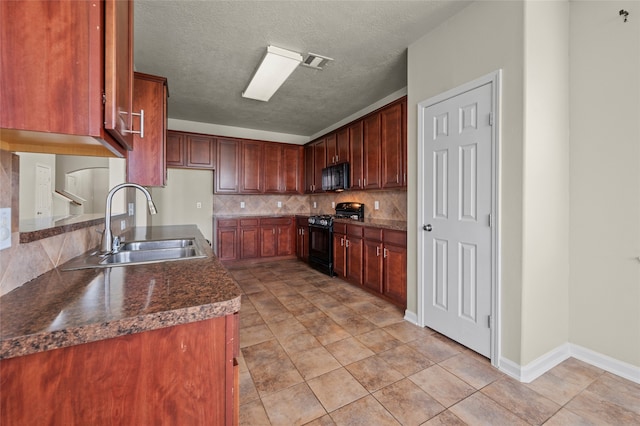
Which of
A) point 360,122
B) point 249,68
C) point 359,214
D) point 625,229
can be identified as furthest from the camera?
point 359,214

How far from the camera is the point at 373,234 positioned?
11.1ft

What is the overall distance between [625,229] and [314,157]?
164 inches

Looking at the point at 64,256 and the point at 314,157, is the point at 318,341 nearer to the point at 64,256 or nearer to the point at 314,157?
the point at 64,256

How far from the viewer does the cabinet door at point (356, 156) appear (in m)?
3.90

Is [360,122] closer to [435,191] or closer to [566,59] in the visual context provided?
[435,191]

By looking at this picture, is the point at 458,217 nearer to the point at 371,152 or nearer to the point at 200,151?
the point at 371,152

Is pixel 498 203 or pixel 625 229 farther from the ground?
pixel 498 203

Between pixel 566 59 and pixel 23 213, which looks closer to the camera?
pixel 23 213

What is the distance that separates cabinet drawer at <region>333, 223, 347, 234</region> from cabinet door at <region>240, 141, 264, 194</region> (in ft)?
6.10

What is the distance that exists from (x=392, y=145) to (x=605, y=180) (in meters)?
1.90

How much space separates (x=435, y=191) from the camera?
2383 mm

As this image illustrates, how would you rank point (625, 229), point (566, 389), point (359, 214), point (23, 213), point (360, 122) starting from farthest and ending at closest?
point (359, 214) < point (360, 122) < point (625, 229) < point (566, 389) < point (23, 213)

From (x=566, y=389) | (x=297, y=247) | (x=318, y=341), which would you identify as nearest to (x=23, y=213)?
(x=318, y=341)

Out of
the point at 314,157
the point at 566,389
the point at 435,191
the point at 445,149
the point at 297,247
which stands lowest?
the point at 566,389
